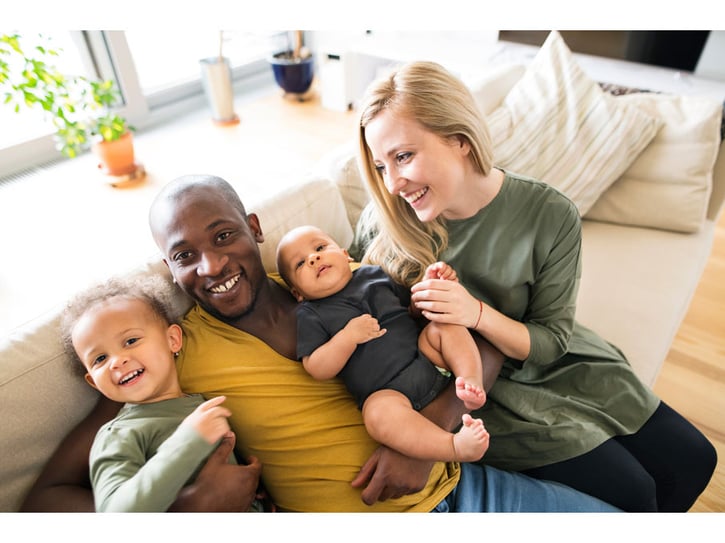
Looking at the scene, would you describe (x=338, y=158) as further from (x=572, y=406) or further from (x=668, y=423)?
(x=668, y=423)

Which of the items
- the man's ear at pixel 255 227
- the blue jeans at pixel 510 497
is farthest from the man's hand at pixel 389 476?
the man's ear at pixel 255 227

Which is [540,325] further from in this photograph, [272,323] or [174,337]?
[174,337]

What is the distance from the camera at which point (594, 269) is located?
1.69 meters

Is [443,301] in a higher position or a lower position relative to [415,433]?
higher

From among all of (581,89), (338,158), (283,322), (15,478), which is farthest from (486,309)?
(581,89)

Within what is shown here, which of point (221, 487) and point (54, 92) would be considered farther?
point (54, 92)

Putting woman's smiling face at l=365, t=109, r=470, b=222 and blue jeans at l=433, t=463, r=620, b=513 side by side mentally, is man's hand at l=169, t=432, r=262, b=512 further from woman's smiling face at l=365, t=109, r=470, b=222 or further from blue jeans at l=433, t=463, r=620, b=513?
woman's smiling face at l=365, t=109, r=470, b=222

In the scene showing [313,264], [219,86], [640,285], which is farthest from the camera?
[219,86]

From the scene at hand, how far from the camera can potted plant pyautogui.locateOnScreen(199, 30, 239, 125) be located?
255 cm

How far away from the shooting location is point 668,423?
1.19 m

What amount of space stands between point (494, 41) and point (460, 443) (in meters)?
3.04

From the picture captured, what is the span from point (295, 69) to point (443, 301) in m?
2.36

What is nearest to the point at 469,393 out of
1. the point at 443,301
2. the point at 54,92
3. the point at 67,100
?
the point at 443,301

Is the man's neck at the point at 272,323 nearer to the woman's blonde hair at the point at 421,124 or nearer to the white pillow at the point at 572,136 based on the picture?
the woman's blonde hair at the point at 421,124
